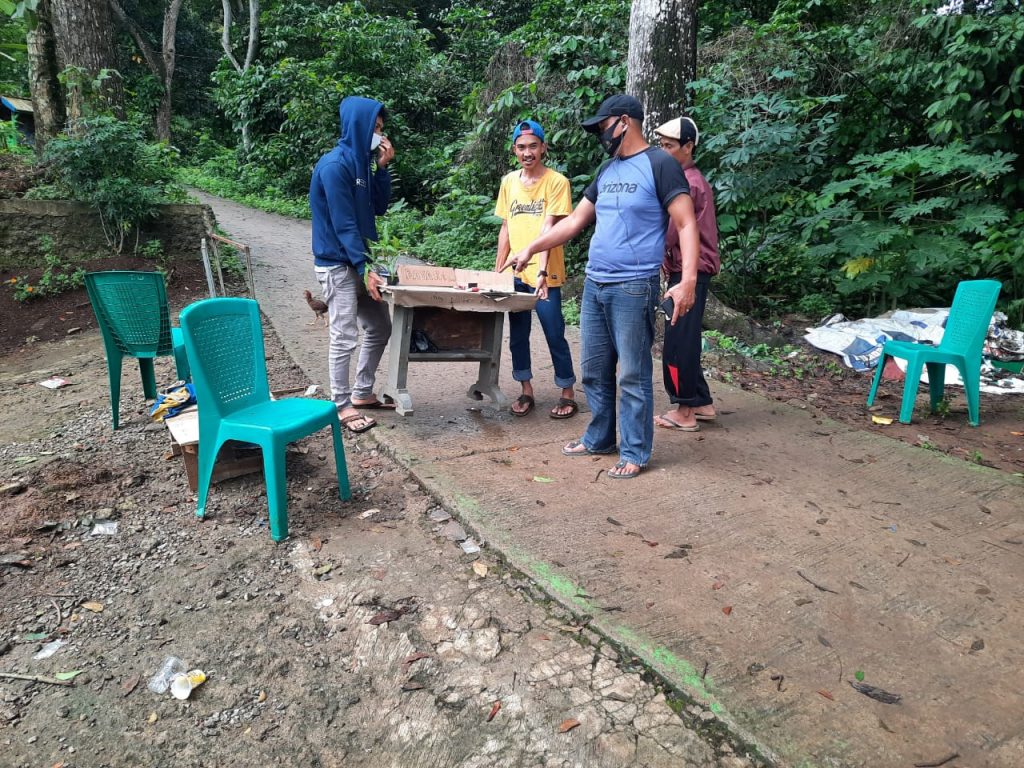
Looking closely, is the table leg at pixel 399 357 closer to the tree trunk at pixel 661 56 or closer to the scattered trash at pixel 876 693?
the scattered trash at pixel 876 693

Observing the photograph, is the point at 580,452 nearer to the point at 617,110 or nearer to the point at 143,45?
the point at 617,110

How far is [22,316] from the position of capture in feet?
26.6

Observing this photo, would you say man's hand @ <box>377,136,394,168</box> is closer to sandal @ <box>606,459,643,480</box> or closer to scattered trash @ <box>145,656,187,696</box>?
sandal @ <box>606,459,643,480</box>

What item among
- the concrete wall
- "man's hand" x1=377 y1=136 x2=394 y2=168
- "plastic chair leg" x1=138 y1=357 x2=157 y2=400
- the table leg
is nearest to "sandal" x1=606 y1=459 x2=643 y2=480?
the table leg

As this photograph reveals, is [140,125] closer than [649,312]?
No

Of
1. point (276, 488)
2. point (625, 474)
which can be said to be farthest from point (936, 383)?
point (276, 488)

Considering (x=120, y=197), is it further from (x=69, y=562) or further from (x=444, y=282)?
(x=69, y=562)

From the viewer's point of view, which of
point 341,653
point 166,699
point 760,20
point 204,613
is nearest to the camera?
point 166,699

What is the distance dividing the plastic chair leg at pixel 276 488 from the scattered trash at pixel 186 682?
2.89ft

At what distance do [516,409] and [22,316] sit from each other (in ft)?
21.6

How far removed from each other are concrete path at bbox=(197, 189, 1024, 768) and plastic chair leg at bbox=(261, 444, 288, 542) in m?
0.80

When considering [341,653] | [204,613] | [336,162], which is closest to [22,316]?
[336,162]

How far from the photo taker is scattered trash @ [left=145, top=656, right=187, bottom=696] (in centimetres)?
234

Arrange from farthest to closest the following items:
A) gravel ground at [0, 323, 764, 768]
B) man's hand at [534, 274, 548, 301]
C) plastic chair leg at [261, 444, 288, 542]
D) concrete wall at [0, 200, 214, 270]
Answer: concrete wall at [0, 200, 214, 270]
man's hand at [534, 274, 548, 301]
plastic chair leg at [261, 444, 288, 542]
gravel ground at [0, 323, 764, 768]
